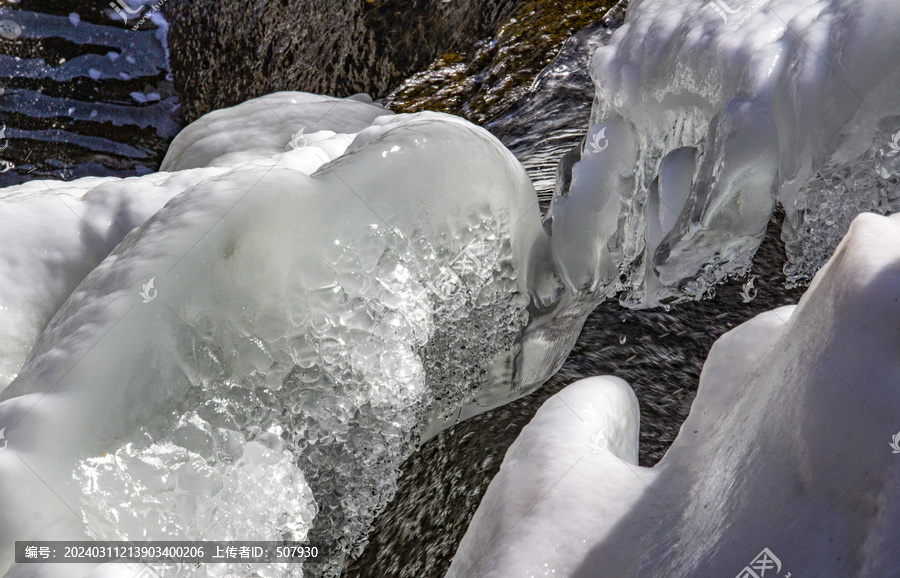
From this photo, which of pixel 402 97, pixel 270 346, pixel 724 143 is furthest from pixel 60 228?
pixel 402 97

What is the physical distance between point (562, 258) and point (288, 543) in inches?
33.9

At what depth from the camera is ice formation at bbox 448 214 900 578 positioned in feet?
2.47

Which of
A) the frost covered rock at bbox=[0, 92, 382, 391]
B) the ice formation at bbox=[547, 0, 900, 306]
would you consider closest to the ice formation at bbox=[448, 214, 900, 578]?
the ice formation at bbox=[547, 0, 900, 306]

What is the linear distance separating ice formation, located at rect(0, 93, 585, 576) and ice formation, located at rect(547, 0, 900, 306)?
224 millimetres

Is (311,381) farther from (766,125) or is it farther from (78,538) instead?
(766,125)

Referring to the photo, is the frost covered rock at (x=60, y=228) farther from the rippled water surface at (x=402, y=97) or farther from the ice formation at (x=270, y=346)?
the rippled water surface at (x=402, y=97)

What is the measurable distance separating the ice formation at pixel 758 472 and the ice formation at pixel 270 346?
29 centimetres

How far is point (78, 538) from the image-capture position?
0.99 m

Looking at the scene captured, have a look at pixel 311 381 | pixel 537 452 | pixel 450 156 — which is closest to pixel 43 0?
pixel 450 156

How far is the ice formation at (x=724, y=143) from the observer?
3.79ft

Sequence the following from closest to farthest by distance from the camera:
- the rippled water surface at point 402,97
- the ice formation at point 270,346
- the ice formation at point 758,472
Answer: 1. the ice formation at point 758,472
2. the ice formation at point 270,346
3. the rippled water surface at point 402,97

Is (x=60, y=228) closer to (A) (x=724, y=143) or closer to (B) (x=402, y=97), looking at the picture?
(A) (x=724, y=143)

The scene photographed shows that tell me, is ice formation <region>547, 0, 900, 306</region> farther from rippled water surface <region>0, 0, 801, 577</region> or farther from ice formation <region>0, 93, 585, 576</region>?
rippled water surface <region>0, 0, 801, 577</region>

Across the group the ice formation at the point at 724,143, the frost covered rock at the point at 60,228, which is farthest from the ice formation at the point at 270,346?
the ice formation at the point at 724,143
